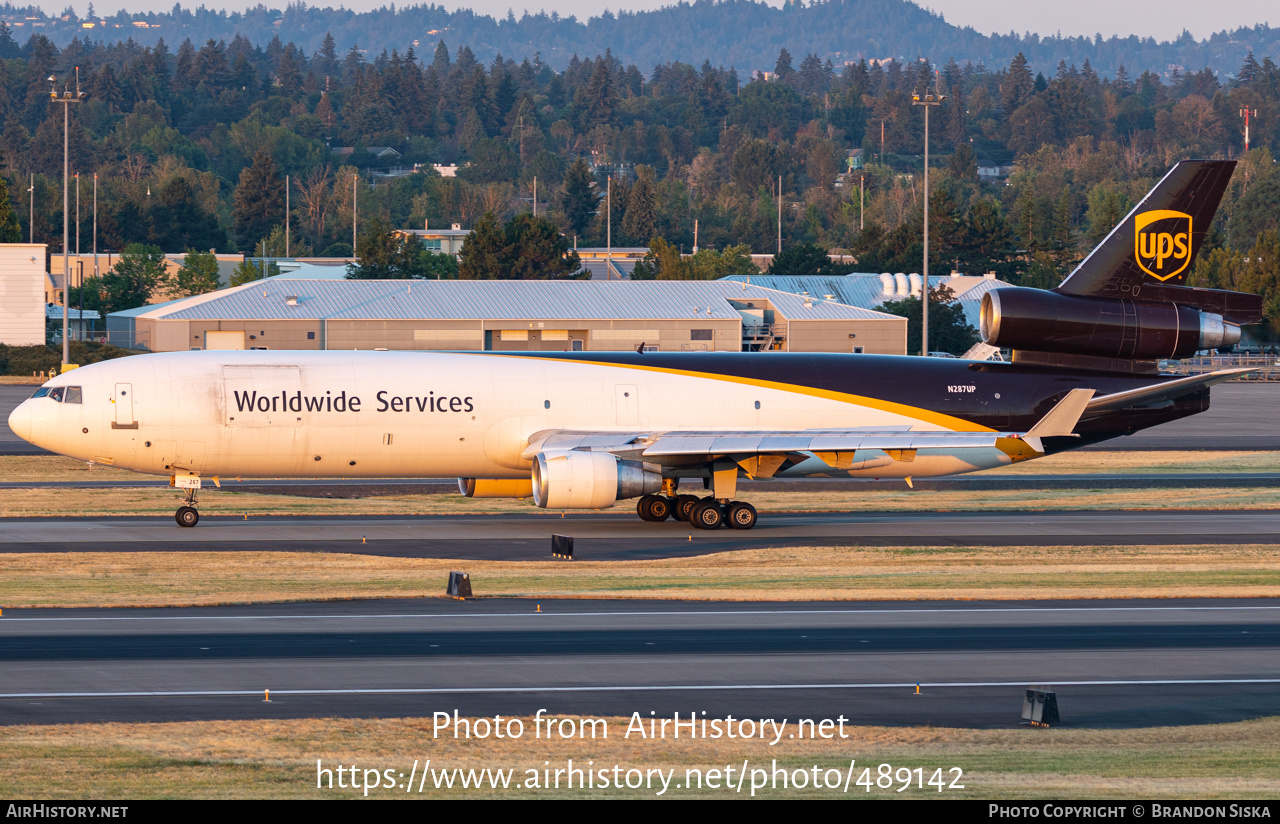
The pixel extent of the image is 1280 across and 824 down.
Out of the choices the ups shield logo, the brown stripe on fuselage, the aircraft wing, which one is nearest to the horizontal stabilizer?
the brown stripe on fuselage

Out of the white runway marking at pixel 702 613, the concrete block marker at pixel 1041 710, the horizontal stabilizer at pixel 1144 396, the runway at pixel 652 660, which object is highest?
the horizontal stabilizer at pixel 1144 396

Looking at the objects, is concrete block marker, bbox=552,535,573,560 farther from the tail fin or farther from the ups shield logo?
the ups shield logo

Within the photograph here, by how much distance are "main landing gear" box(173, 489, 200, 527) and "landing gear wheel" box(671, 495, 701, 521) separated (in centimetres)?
1365

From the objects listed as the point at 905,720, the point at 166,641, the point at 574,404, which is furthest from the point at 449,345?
the point at 905,720

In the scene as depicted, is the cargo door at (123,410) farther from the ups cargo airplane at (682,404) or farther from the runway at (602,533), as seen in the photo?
the runway at (602,533)

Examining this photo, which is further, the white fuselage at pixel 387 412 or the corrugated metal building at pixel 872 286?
the corrugated metal building at pixel 872 286

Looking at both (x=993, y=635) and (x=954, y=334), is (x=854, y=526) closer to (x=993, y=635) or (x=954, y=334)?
(x=993, y=635)

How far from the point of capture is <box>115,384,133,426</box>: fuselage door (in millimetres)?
40000

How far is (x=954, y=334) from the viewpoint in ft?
408

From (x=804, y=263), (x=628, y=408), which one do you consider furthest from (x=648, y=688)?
(x=804, y=263)

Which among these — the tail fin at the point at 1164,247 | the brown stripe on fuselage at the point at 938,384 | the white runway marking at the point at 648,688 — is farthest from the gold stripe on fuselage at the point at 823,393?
the white runway marking at the point at 648,688

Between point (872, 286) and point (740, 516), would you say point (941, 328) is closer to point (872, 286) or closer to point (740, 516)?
point (872, 286)

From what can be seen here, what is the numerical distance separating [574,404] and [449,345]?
7079cm

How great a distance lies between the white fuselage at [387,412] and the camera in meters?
40.2
